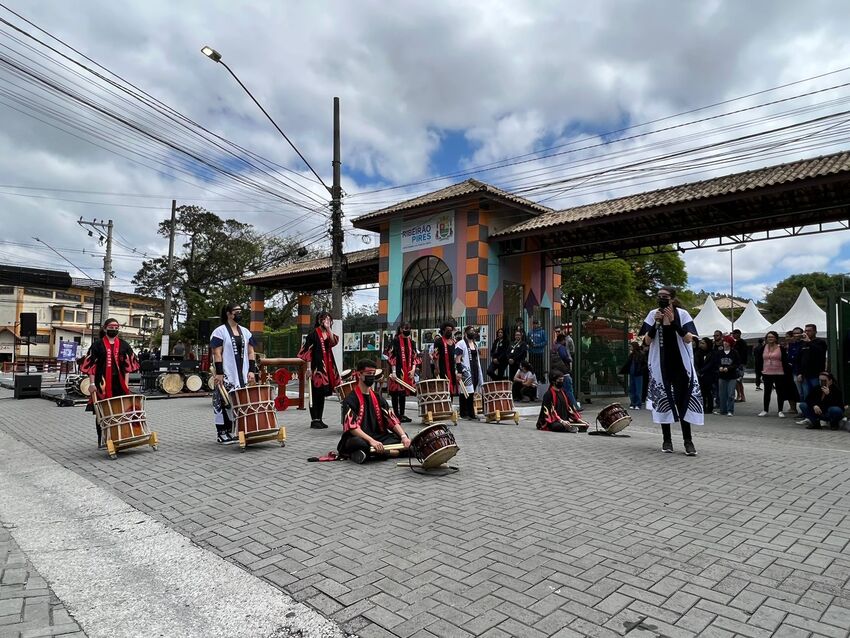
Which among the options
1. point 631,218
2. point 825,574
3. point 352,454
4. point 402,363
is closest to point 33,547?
point 352,454

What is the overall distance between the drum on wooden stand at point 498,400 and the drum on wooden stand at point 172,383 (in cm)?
1179

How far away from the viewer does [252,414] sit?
25.2 ft

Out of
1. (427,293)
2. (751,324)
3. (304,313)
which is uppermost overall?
(427,293)

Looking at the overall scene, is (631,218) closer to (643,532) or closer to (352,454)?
(352,454)

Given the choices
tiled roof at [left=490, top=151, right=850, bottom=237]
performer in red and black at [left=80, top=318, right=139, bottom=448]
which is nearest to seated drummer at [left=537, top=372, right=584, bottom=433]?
performer in red and black at [left=80, top=318, right=139, bottom=448]

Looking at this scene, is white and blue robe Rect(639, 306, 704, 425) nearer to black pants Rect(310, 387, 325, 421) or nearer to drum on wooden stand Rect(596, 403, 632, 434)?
drum on wooden stand Rect(596, 403, 632, 434)

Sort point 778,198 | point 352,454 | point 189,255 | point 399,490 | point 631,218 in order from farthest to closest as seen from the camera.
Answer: point 189,255 < point 631,218 < point 778,198 < point 352,454 < point 399,490

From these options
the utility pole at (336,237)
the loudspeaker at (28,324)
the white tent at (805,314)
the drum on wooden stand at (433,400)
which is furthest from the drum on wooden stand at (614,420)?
the white tent at (805,314)

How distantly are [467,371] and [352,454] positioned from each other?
5.15 meters

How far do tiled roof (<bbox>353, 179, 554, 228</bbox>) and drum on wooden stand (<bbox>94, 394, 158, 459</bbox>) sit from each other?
13.2m

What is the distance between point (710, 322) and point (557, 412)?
2834 cm

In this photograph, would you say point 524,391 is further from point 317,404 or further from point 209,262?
point 209,262

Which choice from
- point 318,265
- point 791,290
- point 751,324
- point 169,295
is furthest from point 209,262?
point 791,290

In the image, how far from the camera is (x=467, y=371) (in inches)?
454
